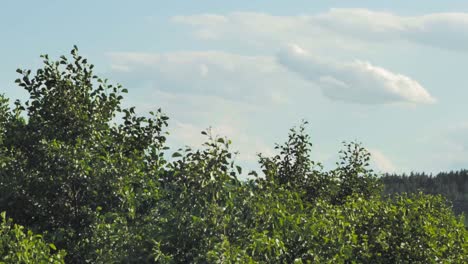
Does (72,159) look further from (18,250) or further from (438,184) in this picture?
(438,184)

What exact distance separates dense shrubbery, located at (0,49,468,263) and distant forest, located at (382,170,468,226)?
68.5 metres

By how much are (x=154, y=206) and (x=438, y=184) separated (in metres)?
79.3

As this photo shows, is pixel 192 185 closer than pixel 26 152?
Yes

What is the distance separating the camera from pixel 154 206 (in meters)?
25.2

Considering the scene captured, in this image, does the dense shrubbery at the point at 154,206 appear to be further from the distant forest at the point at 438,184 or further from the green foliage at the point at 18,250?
the distant forest at the point at 438,184

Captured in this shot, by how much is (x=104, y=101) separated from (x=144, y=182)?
468 cm

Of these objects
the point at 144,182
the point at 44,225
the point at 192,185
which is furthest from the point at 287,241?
the point at 44,225

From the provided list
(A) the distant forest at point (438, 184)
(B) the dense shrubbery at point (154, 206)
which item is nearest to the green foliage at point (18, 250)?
(B) the dense shrubbery at point (154, 206)

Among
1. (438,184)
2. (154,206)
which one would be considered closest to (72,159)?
A: (154,206)

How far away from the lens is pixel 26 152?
92.7 feet

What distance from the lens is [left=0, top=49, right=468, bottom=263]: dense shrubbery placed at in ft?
65.3

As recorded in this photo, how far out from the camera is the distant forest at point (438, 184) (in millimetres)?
98188

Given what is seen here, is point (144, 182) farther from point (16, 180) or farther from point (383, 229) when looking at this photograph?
point (383, 229)

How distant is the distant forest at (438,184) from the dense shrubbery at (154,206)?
225 ft
